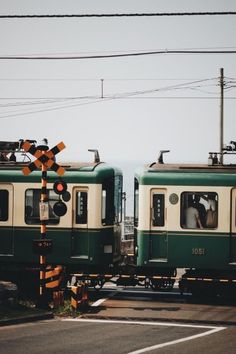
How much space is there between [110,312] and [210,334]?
4016 millimetres

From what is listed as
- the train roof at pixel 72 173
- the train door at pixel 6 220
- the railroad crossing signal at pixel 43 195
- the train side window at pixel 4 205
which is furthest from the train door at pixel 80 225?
the railroad crossing signal at pixel 43 195

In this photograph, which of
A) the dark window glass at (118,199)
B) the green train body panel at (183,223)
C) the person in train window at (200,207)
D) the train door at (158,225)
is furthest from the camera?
the dark window glass at (118,199)

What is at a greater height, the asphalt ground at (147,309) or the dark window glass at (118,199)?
the dark window glass at (118,199)

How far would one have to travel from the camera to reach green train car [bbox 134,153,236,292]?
20.2 metres

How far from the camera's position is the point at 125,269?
69.7 ft

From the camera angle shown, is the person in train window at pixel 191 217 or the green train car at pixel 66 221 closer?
the person in train window at pixel 191 217

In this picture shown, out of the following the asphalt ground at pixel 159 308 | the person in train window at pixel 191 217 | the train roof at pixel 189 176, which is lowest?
the asphalt ground at pixel 159 308

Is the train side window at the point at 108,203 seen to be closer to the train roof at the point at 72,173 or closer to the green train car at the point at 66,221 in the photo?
the green train car at the point at 66,221

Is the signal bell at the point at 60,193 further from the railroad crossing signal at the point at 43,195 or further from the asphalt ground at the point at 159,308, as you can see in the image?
the asphalt ground at the point at 159,308

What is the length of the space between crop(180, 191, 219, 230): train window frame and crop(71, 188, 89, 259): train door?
9.44 ft

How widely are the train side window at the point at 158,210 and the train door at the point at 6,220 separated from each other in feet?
14.3

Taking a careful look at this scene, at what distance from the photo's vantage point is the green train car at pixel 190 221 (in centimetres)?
Answer: 2023

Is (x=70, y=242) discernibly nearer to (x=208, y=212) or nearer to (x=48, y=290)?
(x=48, y=290)

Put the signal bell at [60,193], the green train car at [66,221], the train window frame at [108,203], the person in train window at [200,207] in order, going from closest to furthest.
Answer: the signal bell at [60,193] < the person in train window at [200,207] < the green train car at [66,221] < the train window frame at [108,203]
